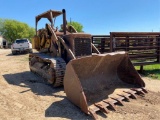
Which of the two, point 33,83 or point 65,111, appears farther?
point 33,83

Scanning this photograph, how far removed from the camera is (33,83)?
25.0 feet

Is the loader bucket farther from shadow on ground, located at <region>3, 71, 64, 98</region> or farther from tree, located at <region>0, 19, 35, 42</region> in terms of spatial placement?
tree, located at <region>0, 19, 35, 42</region>

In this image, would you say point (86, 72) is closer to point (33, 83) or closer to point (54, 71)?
point (54, 71)

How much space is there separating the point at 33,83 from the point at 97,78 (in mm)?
2417

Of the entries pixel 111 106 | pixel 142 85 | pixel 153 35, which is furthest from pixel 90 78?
pixel 153 35

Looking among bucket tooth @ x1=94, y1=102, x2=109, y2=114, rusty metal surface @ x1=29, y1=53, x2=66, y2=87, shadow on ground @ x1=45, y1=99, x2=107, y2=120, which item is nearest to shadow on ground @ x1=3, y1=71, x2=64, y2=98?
rusty metal surface @ x1=29, y1=53, x2=66, y2=87

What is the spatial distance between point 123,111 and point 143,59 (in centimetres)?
626

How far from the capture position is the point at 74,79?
5191 mm

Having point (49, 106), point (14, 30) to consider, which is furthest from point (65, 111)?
point (14, 30)

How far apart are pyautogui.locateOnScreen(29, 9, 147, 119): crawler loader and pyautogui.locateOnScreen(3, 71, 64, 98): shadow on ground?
21cm

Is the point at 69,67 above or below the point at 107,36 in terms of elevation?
below

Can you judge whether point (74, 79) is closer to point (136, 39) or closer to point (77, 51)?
point (77, 51)

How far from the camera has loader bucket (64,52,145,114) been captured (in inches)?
206

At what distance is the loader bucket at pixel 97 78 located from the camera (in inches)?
206
